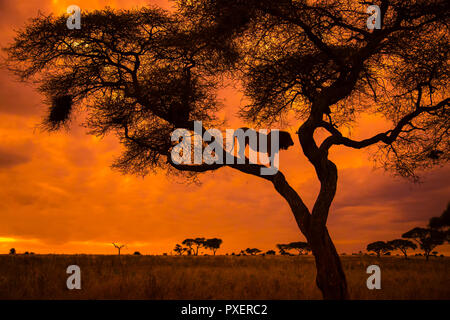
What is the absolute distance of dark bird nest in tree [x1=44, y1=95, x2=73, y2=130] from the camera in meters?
13.0

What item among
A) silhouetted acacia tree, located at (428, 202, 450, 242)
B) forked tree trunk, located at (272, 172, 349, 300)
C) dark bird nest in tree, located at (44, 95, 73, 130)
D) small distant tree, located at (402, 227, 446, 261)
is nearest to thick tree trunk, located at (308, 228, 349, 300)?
forked tree trunk, located at (272, 172, 349, 300)

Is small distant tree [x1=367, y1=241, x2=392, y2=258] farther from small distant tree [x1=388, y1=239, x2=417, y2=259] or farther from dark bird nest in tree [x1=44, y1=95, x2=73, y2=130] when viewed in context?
dark bird nest in tree [x1=44, y1=95, x2=73, y2=130]

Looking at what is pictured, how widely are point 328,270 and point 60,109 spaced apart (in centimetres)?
998

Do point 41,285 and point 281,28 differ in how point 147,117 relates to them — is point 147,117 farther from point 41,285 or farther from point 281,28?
point 41,285

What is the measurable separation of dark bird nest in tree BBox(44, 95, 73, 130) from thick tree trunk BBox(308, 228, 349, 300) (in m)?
9.09

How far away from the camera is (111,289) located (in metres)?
11.4

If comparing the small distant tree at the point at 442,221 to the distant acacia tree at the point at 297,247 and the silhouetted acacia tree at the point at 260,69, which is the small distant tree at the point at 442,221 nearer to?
the silhouetted acacia tree at the point at 260,69

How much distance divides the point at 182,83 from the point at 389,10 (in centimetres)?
698

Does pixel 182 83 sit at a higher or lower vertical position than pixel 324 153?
higher

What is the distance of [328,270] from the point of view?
10.2 metres

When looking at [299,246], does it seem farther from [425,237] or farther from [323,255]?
[323,255]

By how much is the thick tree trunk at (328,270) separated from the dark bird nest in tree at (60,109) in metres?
9.09
